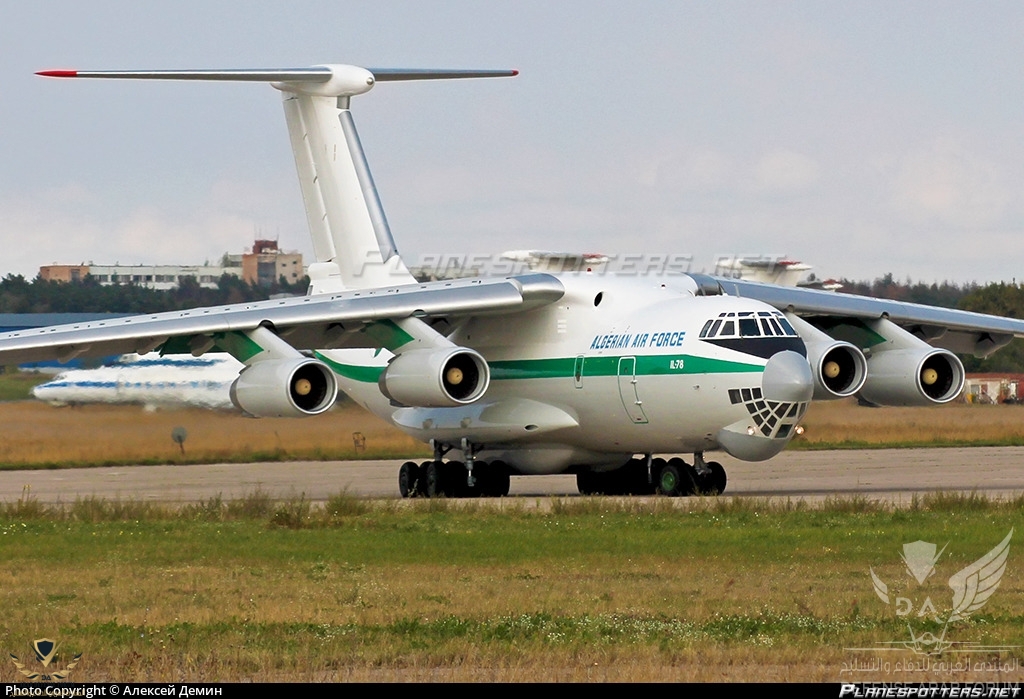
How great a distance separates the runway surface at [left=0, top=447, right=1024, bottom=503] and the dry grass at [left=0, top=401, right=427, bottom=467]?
14.5 inches

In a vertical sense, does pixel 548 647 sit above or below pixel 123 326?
below

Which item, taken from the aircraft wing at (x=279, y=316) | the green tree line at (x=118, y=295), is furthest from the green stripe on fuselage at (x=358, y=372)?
the green tree line at (x=118, y=295)

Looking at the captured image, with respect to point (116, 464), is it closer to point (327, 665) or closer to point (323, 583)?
point (323, 583)

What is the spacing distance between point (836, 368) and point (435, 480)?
18.7 feet

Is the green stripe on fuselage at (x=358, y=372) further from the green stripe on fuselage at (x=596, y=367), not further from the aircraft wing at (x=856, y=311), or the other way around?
the aircraft wing at (x=856, y=311)

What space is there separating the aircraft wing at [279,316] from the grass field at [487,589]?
3.17 m

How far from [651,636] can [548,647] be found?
708mm

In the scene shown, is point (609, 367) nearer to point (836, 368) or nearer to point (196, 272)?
point (836, 368)

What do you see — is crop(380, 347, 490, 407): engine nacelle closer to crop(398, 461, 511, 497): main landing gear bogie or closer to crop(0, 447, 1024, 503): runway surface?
crop(0, 447, 1024, 503): runway surface

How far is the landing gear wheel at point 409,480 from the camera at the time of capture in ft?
75.9

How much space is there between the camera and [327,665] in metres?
8.42

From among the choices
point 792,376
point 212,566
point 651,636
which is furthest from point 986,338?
point 651,636

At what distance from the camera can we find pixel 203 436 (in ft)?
97.8

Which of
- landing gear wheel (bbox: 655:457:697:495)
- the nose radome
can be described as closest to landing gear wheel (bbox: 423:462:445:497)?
landing gear wheel (bbox: 655:457:697:495)
